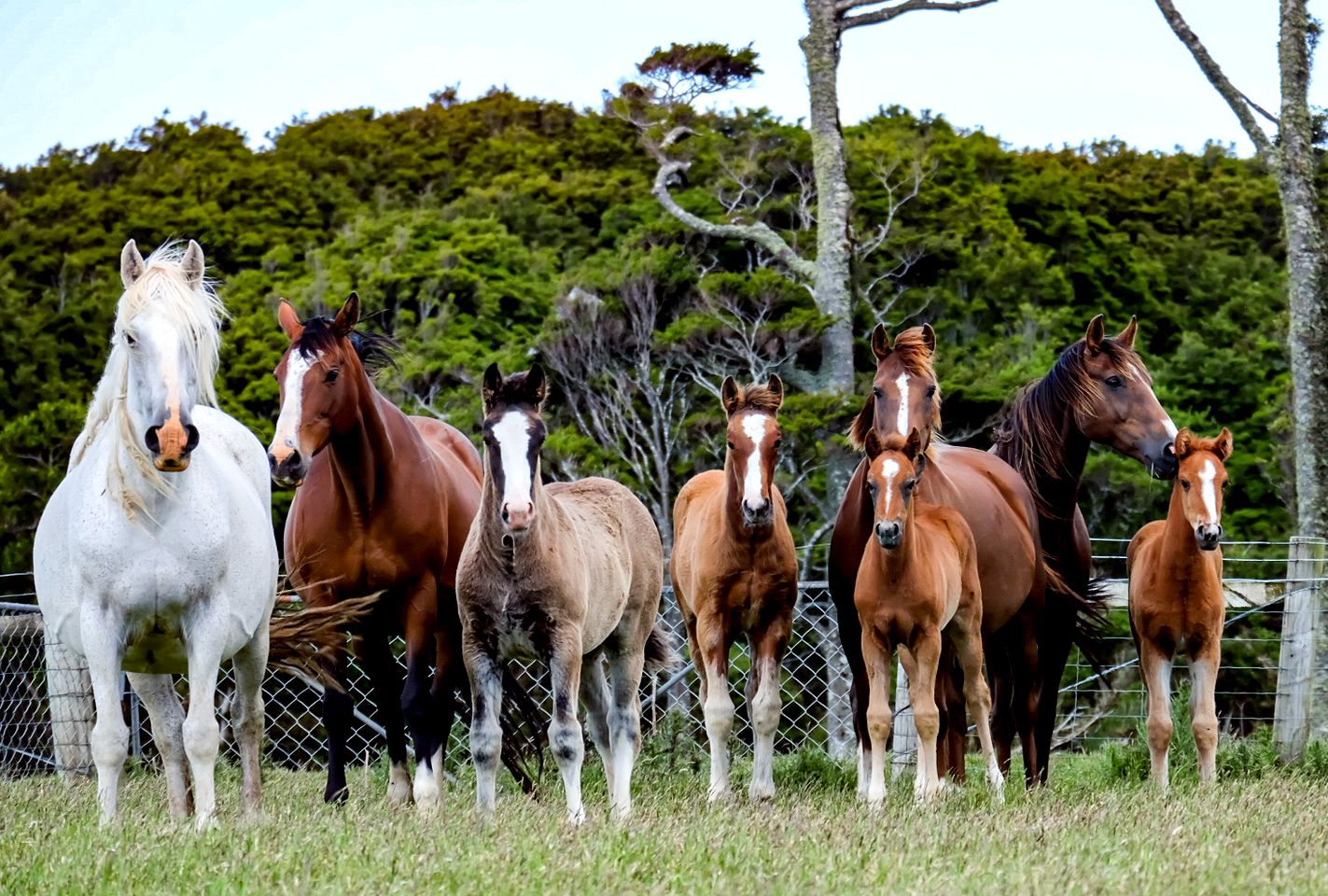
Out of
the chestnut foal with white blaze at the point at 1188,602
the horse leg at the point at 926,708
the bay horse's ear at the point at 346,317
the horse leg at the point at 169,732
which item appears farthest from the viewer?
the chestnut foal with white blaze at the point at 1188,602

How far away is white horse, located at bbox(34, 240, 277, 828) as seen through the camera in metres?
5.51

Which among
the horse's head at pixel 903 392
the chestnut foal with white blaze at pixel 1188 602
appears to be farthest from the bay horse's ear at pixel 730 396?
the chestnut foal with white blaze at pixel 1188 602

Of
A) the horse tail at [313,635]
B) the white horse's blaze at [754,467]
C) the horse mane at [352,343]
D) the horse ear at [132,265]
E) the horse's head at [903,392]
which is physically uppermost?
the horse ear at [132,265]

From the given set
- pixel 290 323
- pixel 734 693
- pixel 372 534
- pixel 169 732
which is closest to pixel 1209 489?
pixel 372 534

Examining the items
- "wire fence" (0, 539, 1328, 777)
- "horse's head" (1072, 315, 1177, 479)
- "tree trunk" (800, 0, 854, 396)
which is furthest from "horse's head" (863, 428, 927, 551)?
"tree trunk" (800, 0, 854, 396)

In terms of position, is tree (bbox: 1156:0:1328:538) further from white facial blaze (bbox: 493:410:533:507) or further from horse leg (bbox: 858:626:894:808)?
white facial blaze (bbox: 493:410:533:507)

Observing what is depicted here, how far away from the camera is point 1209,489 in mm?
7480

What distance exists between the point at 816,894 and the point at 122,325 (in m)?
3.37

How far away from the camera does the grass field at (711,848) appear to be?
4.23m

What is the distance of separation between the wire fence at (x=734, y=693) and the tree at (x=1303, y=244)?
63 cm

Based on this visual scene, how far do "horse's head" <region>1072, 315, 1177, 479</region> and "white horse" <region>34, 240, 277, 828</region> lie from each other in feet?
15.1

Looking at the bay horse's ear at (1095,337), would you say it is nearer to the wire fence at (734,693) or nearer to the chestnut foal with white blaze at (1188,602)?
the chestnut foal with white blaze at (1188,602)

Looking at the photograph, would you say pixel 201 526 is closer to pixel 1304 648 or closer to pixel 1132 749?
pixel 1132 749

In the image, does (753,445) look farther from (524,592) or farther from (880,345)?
(524,592)
